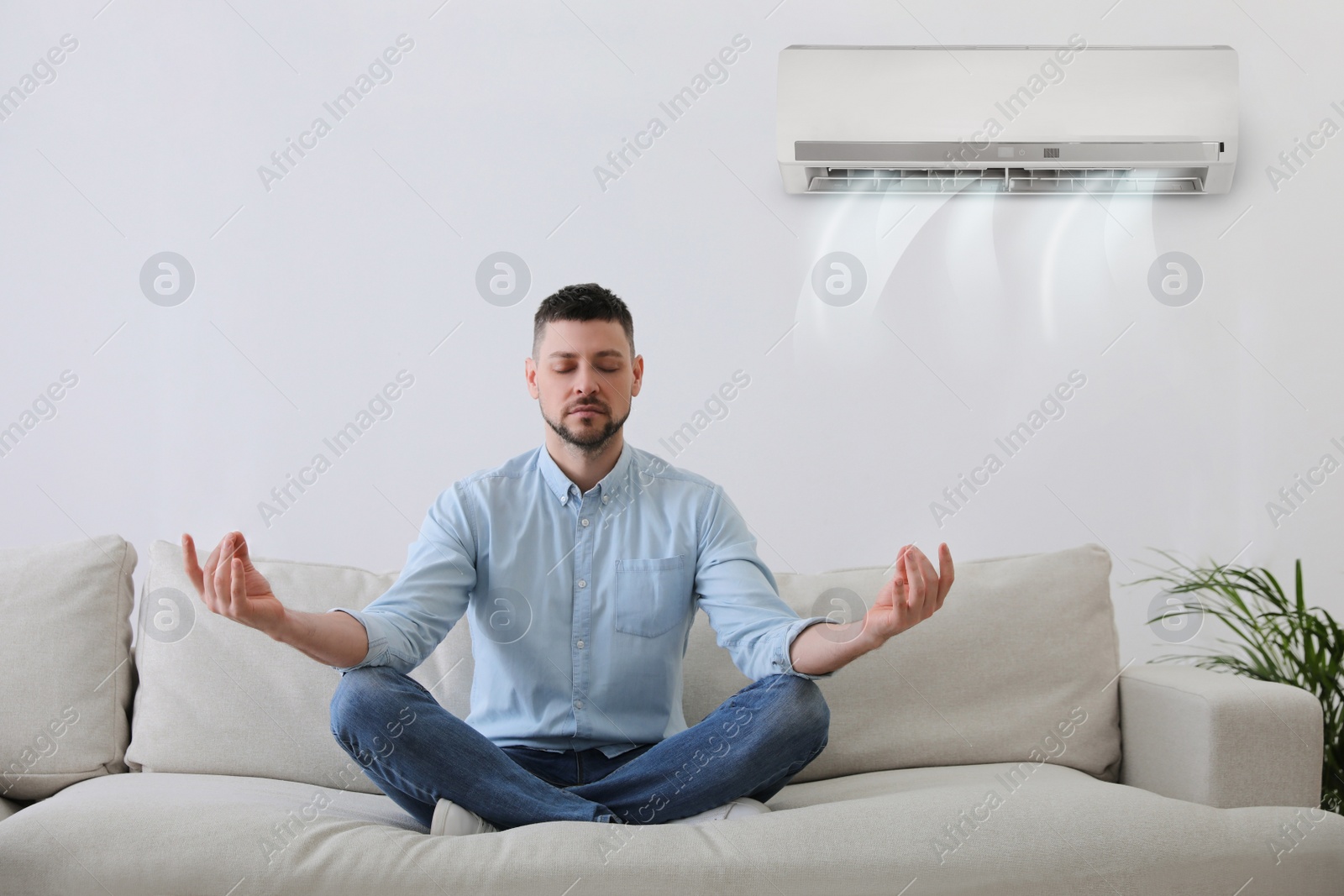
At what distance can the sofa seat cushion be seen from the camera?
134cm

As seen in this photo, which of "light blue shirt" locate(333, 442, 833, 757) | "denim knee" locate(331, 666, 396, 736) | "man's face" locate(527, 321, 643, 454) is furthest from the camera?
"man's face" locate(527, 321, 643, 454)

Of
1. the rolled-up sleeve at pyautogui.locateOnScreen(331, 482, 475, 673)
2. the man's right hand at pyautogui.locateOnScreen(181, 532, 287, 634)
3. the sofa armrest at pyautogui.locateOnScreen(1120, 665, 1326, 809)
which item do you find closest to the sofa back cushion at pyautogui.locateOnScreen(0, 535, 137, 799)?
the rolled-up sleeve at pyautogui.locateOnScreen(331, 482, 475, 673)

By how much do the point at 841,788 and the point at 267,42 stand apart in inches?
95.2

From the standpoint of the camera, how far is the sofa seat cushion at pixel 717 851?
4.39 ft

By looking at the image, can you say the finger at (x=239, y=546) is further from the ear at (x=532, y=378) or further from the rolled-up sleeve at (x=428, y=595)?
the ear at (x=532, y=378)

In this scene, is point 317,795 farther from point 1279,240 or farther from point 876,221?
point 1279,240

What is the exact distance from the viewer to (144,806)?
1.45 m

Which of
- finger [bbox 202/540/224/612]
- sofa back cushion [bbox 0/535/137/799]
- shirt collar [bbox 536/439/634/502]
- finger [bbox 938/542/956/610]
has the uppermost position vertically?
finger [bbox 938/542/956/610]

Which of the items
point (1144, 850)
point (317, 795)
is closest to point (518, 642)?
point (317, 795)

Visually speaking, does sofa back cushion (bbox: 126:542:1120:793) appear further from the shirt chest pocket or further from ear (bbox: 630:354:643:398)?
ear (bbox: 630:354:643:398)

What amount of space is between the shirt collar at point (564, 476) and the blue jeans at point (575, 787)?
467mm

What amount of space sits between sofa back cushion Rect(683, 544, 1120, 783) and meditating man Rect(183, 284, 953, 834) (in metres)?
0.25

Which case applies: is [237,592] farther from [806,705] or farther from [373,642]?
[806,705]

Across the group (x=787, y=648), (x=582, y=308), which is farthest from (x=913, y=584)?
(x=582, y=308)
